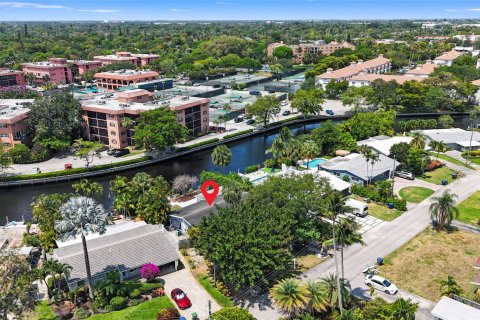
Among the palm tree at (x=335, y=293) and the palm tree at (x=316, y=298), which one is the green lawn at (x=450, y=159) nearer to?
the palm tree at (x=335, y=293)

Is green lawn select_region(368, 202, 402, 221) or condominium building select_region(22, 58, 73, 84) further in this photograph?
condominium building select_region(22, 58, 73, 84)

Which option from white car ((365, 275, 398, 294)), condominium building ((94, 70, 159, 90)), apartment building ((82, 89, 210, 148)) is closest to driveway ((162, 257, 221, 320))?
white car ((365, 275, 398, 294))

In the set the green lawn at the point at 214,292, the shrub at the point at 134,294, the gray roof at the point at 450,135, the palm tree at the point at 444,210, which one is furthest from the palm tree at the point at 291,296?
the gray roof at the point at 450,135

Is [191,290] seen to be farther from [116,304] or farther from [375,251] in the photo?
[375,251]

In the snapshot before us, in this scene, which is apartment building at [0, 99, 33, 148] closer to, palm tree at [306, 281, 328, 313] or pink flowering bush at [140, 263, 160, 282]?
pink flowering bush at [140, 263, 160, 282]

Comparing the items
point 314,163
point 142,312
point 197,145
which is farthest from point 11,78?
point 142,312

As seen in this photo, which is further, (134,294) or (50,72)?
(50,72)
